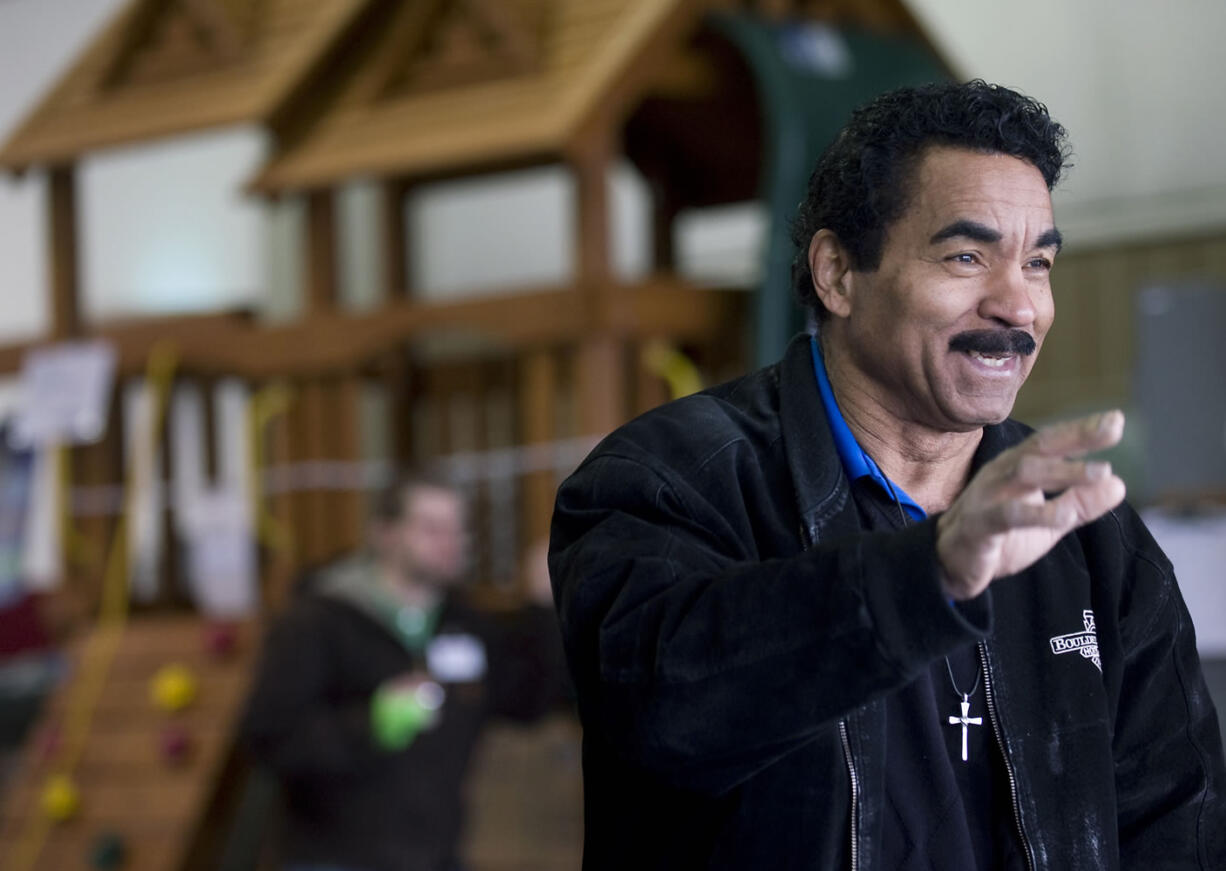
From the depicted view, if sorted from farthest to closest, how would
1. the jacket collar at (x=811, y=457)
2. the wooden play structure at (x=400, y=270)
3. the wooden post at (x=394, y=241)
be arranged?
the wooden post at (x=394, y=241) → the wooden play structure at (x=400, y=270) → the jacket collar at (x=811, y=457)

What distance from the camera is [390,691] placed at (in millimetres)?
Result: 4742

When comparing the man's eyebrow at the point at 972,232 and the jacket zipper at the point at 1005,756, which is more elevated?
the man's eyebrow at the point at 972,232

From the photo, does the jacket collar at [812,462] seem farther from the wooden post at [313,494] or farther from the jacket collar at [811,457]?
the wooden post at [313,494]

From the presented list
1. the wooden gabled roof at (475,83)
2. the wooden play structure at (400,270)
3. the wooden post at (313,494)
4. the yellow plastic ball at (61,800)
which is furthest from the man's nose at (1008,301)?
the yellow plastic ball at (61,800)

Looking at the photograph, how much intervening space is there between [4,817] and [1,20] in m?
7.10

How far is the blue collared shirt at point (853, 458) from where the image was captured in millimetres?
1897

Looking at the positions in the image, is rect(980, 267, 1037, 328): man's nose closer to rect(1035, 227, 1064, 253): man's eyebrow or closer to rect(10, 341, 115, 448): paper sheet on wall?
rect(1035, 227, 1064, 253): man's eyebrow

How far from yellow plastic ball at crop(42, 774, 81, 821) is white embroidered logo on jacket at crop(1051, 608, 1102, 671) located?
4574 millimetres

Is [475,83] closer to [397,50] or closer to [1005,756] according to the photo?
[397,50]

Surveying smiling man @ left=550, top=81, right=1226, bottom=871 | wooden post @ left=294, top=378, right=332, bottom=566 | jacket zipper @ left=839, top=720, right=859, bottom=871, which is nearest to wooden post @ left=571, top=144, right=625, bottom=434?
wooden post @ left=294, top=378, right=332, bottom=566

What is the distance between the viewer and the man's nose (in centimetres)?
181

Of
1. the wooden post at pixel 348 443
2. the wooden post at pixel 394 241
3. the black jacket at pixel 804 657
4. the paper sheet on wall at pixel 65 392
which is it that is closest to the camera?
the black jacket at pixel 804 657

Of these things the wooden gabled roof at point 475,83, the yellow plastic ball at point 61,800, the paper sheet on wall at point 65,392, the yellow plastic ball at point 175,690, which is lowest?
the yellow plastic ball at point 61,800

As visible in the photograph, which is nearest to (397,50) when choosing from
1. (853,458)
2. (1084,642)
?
(853,458)
